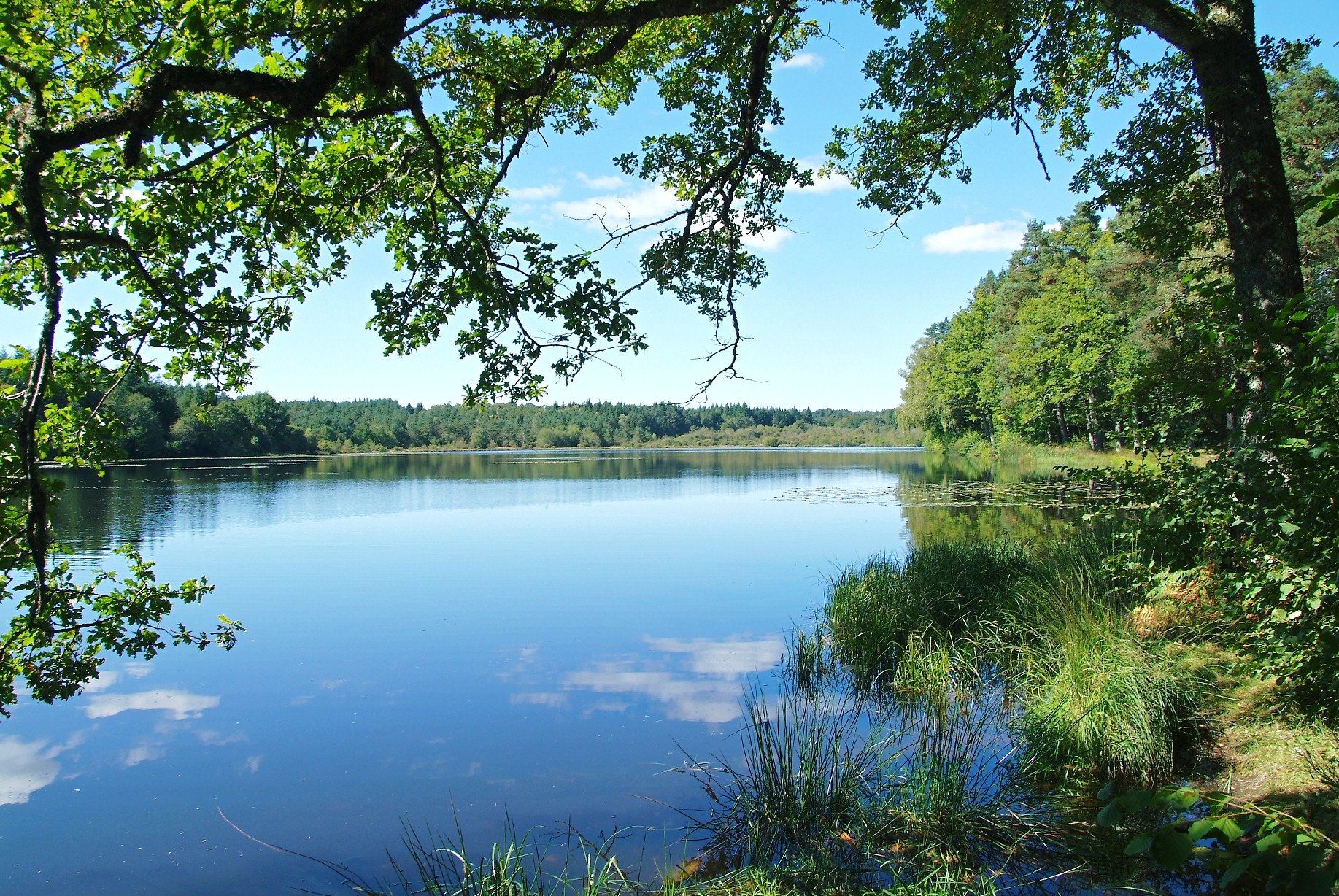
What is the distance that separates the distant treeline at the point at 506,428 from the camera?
231ft

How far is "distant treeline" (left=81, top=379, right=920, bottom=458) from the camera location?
231 feet

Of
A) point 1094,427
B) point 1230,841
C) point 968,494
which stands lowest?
point 968,494

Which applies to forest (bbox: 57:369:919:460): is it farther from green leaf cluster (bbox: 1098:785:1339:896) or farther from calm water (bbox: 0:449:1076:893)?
green leaf cluster (bbox: 1098:785:1339:896)

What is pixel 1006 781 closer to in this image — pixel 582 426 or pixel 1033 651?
pixel 1033 651

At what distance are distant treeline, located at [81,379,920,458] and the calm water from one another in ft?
181

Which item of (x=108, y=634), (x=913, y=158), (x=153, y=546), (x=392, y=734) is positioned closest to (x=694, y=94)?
(x=913, y=158)

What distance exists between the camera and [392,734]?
683 centimetres

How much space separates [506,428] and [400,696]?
105m

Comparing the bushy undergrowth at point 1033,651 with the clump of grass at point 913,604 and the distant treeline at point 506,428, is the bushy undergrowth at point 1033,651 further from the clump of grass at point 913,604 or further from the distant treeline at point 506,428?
the distant treeline at point 506,428

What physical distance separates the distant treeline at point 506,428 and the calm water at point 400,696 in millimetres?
55098

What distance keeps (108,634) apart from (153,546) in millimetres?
16073

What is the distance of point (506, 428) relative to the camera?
110 m

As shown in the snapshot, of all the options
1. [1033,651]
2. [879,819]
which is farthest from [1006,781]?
[1033,651]

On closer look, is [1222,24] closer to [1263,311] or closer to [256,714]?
[1263,311]
